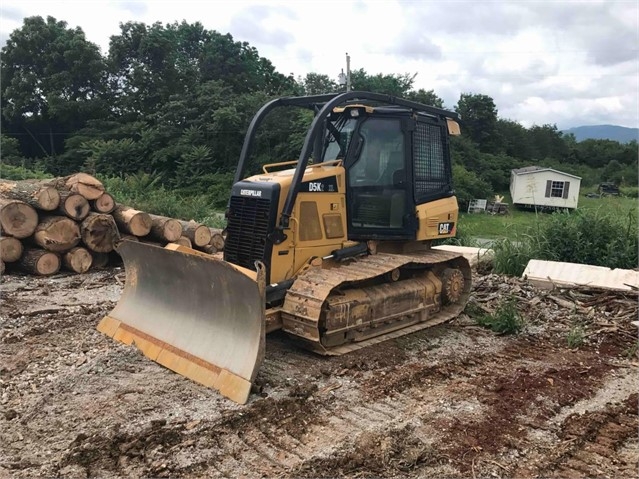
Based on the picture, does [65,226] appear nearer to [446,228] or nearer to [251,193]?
[251,193]

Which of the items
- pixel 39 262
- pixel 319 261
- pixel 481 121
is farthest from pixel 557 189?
pixel 319 261

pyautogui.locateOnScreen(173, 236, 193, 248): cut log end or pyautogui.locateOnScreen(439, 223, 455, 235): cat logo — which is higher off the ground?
pyautogui.locateOnScreen(439, 223, 455, 235): cat logo

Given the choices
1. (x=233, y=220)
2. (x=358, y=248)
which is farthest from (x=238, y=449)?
(x=358, y=248)

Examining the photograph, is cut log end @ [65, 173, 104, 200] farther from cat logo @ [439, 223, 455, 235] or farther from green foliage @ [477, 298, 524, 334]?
green foliage @ [477, 298, 524, 334]

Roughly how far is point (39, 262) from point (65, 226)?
26.5 inches

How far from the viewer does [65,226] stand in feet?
29.3

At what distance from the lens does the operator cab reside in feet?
20.0

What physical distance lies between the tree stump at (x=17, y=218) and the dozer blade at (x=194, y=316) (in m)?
3.60

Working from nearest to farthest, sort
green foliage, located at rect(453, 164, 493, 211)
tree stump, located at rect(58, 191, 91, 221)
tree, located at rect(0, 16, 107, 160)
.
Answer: tree stump, located at rect(58, 191, 91, 221), tree, located at rect(0, 16, 107, 160), green foliage, located at rect(453, 164, 493, 211)

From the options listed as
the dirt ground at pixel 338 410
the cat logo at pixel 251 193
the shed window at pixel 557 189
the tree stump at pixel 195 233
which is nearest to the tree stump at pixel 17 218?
the tree stump at pixel 195 233

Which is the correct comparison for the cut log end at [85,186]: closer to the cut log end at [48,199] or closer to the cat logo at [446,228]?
the cut log end at [48,199]

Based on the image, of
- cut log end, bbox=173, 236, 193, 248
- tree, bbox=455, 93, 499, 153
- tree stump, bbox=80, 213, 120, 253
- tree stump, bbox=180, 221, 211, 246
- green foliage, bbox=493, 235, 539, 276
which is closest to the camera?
tree stump, bbox=80, 213, 120, 253

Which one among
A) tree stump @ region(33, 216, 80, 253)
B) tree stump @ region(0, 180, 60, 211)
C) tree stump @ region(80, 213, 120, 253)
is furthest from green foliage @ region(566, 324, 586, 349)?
tree stump @ region(0, 180, 60, 211)

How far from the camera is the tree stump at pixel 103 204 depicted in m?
9.52
